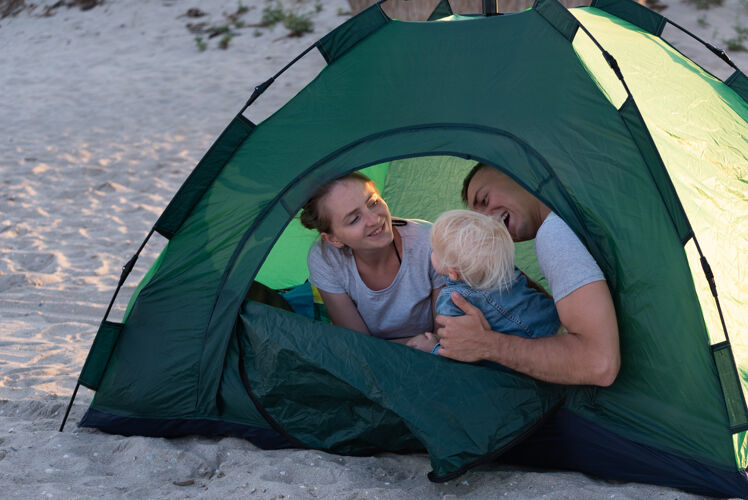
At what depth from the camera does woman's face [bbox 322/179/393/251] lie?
2605mm

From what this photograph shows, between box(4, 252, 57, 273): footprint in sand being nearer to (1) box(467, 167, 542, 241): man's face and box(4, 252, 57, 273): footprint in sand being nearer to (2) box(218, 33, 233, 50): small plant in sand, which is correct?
(1) box(467, 167, 542, 241): man's face

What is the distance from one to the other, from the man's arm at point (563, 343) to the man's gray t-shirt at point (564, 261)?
0.9 inches

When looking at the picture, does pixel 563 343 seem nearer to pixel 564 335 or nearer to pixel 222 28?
pixel 564 335

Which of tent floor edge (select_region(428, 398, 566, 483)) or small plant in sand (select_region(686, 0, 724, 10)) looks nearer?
tent floor edge (select_region(428, 398, 566, 483))

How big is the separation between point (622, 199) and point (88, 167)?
17.8 feet

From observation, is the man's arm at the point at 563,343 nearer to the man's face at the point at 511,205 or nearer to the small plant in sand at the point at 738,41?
the man's face at the point at 511,205

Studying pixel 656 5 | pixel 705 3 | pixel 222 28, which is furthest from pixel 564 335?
pixel 222 28

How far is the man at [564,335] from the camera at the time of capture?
2.12m

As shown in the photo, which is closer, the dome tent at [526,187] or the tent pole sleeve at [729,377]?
the tent pole sleeve at [729,377]

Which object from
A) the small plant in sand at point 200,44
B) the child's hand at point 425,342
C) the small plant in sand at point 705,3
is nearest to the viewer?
the child's hand at point 425,342

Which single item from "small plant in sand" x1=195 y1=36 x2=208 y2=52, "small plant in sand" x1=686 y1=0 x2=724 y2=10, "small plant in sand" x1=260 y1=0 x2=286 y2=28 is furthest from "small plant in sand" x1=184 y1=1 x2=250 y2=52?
"small plant in sand" x1=686 y1=0 x2=724 y2=10

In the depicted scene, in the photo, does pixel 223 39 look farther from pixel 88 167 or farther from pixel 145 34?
pixel 88 167

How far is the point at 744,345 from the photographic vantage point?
2.29 m

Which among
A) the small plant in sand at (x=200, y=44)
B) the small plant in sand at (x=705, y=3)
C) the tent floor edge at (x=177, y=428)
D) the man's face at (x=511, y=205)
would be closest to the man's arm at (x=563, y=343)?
the man's face at (x=511, y=205)
